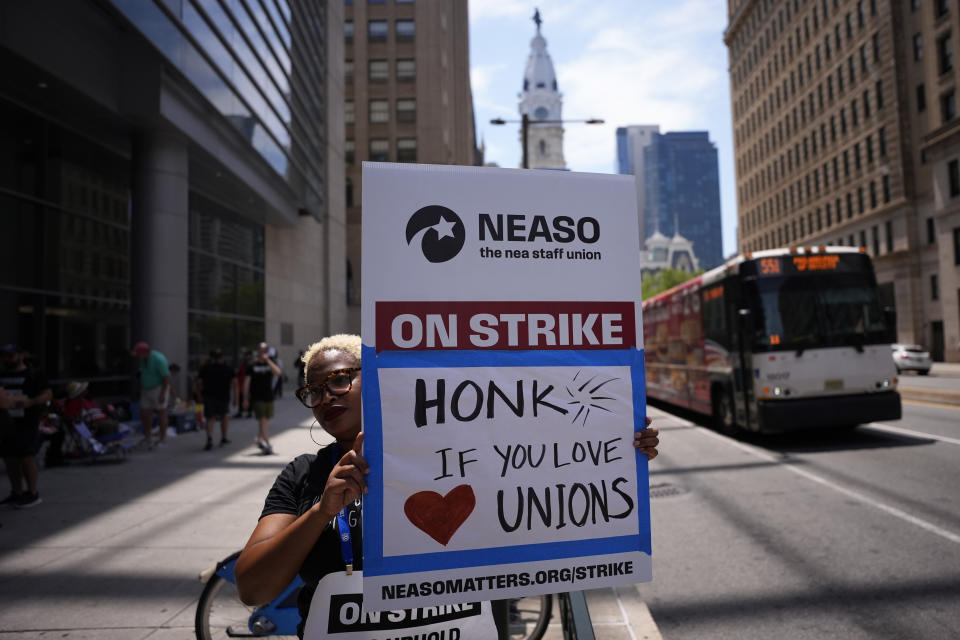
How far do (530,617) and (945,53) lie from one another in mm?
46160

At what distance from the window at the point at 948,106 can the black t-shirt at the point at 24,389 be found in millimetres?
45772

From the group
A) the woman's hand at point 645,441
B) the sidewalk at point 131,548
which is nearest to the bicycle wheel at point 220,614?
the sidewalk at point 131,548

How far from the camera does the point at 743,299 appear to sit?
10.9 meters

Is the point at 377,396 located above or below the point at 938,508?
above

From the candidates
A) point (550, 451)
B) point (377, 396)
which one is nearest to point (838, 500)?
point (550, 451)

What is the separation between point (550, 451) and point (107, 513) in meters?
6.78

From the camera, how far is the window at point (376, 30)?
48469 mm

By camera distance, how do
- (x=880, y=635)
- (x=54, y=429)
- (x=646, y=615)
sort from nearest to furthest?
(x=880, y=635) < (x=646, y=615) < (x=54, y=429)

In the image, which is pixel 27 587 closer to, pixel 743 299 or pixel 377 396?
pixel 377 396

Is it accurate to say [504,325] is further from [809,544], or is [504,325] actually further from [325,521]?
[809,544]

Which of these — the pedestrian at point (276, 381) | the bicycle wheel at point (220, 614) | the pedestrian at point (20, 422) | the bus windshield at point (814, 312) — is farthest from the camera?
the pedestrian at point (276, 381)

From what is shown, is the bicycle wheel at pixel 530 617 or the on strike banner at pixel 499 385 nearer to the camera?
the on strike banner at pixel 499 385

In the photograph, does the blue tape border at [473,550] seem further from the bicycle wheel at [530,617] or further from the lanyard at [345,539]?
the bicycle wheel at [530,617]

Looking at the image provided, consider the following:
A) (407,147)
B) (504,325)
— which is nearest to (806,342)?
(504,325)
